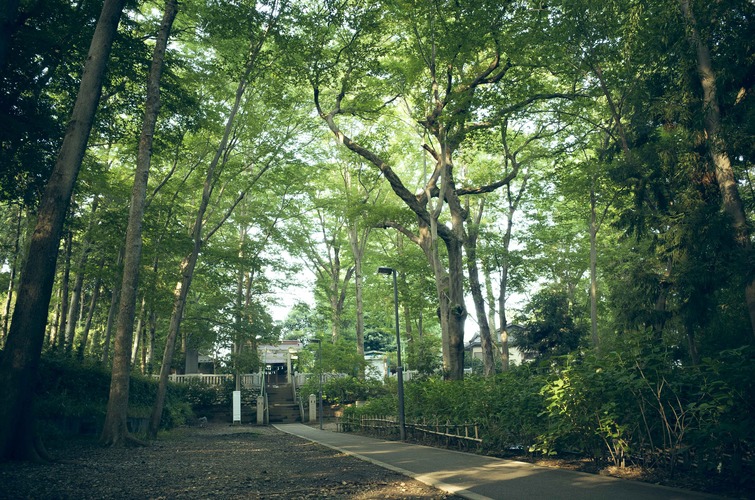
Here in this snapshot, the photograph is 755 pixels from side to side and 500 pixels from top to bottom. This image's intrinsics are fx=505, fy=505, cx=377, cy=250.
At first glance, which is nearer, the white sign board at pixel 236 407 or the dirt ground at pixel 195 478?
the dirt ground at pixel 195 478

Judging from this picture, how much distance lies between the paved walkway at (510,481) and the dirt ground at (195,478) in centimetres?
40

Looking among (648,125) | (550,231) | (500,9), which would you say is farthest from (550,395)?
(550,231)

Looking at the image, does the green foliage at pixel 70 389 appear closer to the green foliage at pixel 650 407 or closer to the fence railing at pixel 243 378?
the green foliage at pixel 650 407

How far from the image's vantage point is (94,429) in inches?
540

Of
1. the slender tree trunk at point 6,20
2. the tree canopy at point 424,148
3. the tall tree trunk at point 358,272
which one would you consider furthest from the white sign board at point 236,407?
the slender tree trunk at point 6,20

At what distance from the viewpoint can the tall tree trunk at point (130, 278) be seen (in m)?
12.1

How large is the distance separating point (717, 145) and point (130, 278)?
42.5ft

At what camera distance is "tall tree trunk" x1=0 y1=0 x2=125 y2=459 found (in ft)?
25.5

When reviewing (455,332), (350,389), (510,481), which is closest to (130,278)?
(455,332)

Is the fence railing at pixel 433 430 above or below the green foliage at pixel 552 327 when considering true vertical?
below

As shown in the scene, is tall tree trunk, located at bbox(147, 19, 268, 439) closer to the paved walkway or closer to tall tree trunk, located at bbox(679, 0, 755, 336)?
the paved walkway

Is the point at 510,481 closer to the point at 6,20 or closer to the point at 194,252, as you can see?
the point at 6,20

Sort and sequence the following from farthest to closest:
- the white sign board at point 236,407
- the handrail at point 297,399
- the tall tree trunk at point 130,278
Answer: the handrail at point 297,399, the white sign board at point 236,407, the tall tree trunk at point 130,278

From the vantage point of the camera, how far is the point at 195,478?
24.8 feet
